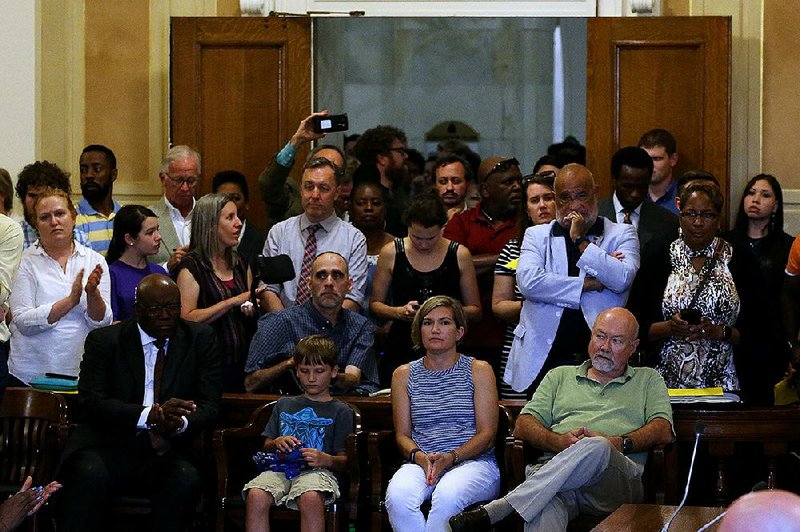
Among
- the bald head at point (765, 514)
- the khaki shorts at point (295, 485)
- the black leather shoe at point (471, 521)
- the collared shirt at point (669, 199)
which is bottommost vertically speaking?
the black leather shoe at point (471, 521)

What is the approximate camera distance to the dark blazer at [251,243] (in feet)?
25.0

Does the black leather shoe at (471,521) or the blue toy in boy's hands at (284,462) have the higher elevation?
the blue toy in boy's hands at (284,462)

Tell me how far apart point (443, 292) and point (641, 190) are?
1.19 m

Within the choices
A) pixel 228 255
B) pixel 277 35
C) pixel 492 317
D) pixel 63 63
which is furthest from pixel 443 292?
pixel 63 63

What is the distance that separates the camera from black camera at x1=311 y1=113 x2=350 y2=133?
773cm

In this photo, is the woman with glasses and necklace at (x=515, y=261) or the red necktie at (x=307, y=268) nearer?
the woman with glasses and necklace at (x=515, y=261)

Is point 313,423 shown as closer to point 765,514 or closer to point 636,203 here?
point 636,203

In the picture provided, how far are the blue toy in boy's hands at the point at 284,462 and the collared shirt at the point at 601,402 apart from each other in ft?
3.22

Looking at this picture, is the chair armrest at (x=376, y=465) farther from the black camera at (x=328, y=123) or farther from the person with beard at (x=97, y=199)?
the person with beard at (x=97, y=199)

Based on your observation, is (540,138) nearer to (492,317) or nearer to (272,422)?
(492,317)

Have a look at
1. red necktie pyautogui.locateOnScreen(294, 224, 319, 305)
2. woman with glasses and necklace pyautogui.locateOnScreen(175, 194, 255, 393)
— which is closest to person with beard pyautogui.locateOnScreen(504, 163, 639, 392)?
red necktie pyautogui.locateOnScreen(294, 224, 319, 305)

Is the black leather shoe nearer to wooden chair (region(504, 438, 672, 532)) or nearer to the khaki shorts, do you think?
wooden chair (region(504, 438, 672, 532))

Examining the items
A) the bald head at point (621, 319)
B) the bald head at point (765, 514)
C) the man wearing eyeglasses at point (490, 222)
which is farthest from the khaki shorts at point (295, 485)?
the bald head at point (765, 514)

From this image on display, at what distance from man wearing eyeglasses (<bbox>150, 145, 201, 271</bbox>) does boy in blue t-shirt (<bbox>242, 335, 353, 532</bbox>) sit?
5.73 ft
